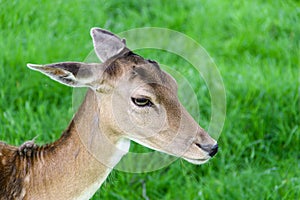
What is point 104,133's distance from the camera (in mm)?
4000

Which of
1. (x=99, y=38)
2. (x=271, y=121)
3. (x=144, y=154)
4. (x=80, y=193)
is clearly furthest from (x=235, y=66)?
(x=80, y=193)

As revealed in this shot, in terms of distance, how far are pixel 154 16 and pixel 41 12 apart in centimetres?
123

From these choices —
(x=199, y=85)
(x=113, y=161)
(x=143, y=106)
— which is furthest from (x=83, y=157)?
(x=199, y=85)

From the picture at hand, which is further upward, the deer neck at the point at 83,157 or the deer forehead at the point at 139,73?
the deer forehead at the point at 139,73

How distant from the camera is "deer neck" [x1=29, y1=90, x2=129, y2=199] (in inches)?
158

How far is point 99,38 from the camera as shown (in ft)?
14.3

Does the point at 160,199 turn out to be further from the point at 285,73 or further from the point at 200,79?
the point at 285,73

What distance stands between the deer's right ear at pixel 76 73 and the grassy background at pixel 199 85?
0.63 metres

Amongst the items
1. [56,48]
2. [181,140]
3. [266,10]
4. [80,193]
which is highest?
[181,140]

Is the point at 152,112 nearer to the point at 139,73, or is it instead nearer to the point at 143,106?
the point at 143,106

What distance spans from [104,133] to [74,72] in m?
0.36

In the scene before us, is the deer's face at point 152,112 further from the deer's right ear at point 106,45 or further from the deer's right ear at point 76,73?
the deer's right ear at point 106,45

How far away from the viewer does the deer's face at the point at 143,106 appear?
3891mm

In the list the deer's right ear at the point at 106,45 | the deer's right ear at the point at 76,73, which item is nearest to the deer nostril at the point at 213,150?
the deer's right ear at the point at 76,73
